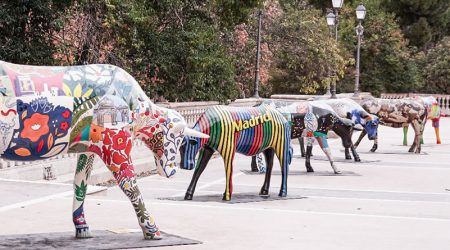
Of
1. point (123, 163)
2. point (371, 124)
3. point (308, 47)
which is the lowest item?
point (371, 124)

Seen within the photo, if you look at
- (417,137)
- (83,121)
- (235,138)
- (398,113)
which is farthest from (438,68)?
(83,121)

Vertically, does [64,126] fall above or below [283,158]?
above

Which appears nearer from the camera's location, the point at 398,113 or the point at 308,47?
the point at 398,113

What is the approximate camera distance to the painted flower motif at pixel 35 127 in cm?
859

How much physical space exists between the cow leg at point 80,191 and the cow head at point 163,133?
0.64 meters

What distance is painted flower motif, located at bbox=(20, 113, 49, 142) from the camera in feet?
28.2

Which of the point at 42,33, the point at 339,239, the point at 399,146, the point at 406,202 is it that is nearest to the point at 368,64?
the point at 399,146

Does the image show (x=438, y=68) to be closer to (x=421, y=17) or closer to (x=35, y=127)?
(x=421, y=17)

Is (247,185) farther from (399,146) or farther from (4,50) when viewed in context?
(399,146)

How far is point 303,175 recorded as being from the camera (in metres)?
20.0

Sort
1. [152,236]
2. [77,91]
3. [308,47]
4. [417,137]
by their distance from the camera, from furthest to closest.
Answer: [308,47]
[417,137]
[152,236]
[77,91]

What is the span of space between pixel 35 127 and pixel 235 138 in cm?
613

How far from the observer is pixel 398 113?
26719mm

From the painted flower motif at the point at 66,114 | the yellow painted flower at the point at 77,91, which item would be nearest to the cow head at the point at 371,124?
the yellow painted flower at the point at 77,91
